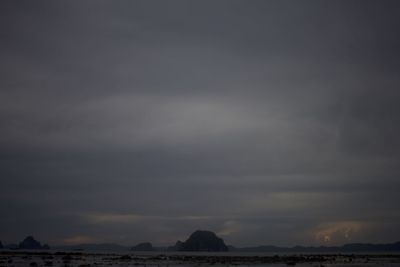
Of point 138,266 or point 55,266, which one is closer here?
point 55,266

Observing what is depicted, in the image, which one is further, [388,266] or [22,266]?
[388,266]

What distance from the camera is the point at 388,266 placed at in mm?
96125

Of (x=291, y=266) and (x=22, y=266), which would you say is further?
(x=291, y=266)

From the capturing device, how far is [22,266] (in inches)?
3167

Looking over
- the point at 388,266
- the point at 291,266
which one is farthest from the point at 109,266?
the point at 388,266

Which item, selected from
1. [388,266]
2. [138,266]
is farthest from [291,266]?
[138,266]

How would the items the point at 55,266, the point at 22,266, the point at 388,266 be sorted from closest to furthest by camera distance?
the point at 22,266, the point at 55,266, the point at 388,266

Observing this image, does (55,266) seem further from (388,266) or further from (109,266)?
(388,266)

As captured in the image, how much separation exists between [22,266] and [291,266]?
58811mm

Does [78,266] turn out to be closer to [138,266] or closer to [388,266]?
[138,266]

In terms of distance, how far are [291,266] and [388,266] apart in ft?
74.1

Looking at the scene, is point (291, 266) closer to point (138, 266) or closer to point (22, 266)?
point (138, 266)

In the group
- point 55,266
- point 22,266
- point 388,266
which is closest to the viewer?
point 22,266

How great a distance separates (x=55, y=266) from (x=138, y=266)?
19289 millimetres
